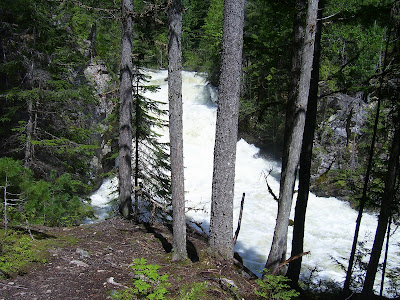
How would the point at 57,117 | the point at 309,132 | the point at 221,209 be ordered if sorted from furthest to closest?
1. the point at 57,117
2. the point at 309,132
3. the point at 221,209

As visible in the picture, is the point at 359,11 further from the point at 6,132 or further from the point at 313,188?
the point at 313,188

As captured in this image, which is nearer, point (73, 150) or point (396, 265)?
point (73, 150)

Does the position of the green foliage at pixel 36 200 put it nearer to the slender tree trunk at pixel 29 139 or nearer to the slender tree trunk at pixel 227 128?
the slender tree trunk at pixel 29 139

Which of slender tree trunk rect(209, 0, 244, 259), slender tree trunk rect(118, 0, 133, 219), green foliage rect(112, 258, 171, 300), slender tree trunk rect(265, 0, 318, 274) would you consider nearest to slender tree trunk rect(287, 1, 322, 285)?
slender tree trunk rect(265, 0, 318, 274)

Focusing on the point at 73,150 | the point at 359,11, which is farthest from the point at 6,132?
the point at 359,11

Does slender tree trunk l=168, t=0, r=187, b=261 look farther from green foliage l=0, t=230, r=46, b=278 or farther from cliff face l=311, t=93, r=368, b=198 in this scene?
cliff face l=311, t=93, r=368, b=198

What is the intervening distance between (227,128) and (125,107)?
394 cm

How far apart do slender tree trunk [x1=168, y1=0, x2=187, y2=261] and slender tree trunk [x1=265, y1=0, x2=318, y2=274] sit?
166cm

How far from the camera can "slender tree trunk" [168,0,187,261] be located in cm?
460

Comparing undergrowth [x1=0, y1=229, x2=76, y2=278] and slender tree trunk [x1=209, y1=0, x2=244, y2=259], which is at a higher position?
slender tree trunk [x1=209, y1=0, x2=244, y2=259]

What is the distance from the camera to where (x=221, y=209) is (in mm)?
4504

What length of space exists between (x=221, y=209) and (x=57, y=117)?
297 inches

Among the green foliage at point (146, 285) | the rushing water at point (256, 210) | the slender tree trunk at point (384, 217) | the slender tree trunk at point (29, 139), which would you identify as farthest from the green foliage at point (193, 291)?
the slender tree trunk at point (29, 139)

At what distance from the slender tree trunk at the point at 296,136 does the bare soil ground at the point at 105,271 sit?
1196mm
